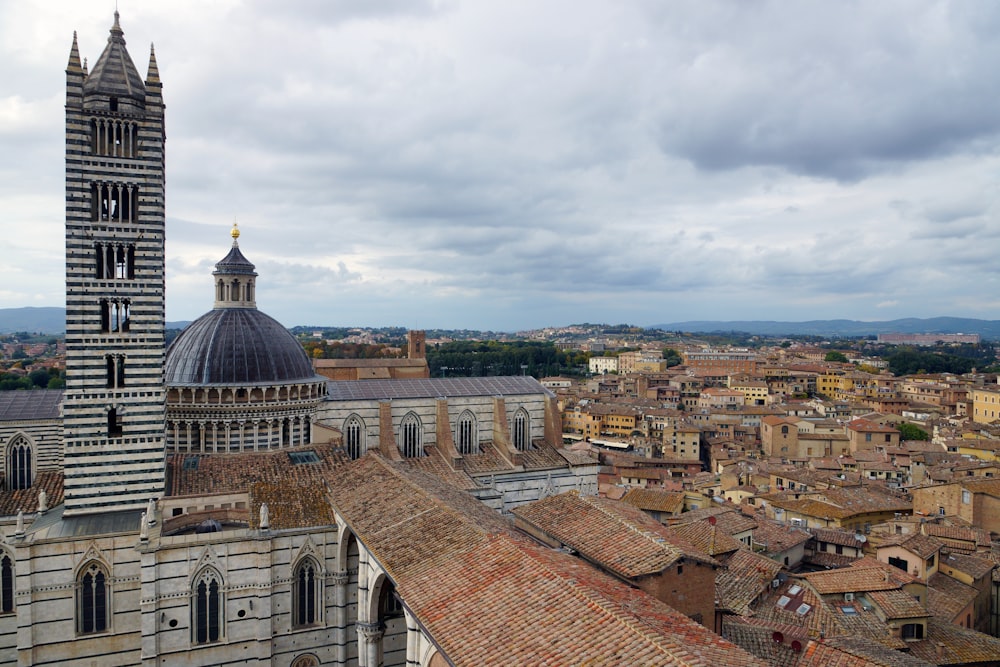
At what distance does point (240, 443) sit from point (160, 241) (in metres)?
7.90

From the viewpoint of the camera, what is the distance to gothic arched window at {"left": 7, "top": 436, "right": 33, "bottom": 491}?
25.3 m

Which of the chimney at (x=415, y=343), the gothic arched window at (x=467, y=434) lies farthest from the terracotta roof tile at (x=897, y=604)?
the chimney at (x=415, y=343)

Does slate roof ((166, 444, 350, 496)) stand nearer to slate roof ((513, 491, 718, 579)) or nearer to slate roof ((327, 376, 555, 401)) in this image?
slate roof ((327, 376, 555, 401))

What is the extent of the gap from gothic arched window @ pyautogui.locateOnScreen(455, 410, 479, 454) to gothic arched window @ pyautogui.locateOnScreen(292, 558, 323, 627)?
11.3 meters

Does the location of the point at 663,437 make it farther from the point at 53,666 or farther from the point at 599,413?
the point at 53,666

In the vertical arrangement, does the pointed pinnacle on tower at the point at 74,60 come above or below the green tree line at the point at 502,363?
above

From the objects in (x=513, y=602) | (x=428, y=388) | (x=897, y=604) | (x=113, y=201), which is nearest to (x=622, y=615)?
(x=513, y=602)

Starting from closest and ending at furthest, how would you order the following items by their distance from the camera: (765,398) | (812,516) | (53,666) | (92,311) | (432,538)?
(432,538), (53,666), (92,311), (812,516), (765,398)

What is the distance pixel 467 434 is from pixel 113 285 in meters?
16.2

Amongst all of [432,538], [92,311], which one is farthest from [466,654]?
[92,311]

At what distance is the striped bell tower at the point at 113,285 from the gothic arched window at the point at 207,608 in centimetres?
347

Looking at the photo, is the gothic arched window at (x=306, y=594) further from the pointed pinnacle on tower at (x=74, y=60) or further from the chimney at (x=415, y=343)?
the chimney at (x=415, y=343)

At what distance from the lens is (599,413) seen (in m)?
79.9

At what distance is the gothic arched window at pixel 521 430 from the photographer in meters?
34.8
